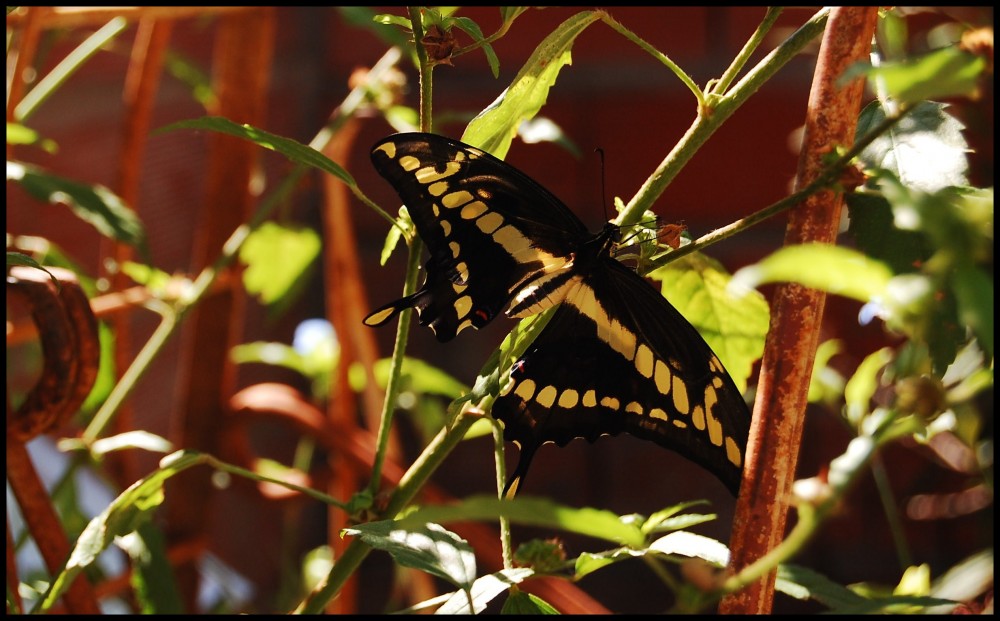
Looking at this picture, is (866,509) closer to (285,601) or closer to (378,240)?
(378,240)

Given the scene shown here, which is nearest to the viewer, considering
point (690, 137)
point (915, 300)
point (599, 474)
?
point (915, 300)

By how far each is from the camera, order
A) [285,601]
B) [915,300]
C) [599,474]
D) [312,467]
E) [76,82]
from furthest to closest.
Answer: [312,467] → [599,474] → [76,82] → [285,601] → [915,300]

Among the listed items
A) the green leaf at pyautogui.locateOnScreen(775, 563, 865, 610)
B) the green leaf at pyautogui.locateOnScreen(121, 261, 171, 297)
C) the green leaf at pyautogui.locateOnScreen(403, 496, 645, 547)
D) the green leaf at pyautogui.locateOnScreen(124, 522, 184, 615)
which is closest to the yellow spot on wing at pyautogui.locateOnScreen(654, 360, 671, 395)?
the green leaf at pyautogui.locateOnScreen(775, 563, 865, 610)

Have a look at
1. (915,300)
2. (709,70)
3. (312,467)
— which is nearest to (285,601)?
(915,300)

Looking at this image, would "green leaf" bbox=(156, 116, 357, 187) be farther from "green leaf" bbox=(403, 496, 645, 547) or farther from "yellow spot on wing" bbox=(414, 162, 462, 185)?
"green leaf" bbox=(403, 496, 645, 547)

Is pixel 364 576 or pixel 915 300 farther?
pixel 364 576

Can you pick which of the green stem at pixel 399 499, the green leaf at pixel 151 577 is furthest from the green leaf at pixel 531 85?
the green leaf at pixel 151 577
